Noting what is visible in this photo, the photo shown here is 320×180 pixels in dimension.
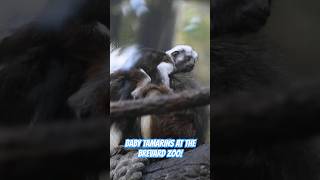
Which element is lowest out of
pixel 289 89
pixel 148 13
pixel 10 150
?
pixel 10 150

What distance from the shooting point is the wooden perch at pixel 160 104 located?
16.6ft

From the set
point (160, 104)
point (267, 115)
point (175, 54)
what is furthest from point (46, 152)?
point (267, 115)

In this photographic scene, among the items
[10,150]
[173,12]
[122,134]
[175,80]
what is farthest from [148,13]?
[10,150]

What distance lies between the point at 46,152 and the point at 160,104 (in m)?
0.98

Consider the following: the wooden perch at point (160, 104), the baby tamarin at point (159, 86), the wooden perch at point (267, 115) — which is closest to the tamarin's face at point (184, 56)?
the baby tamarin at point (159, 86)

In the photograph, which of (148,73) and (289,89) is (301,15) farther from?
(148,73)

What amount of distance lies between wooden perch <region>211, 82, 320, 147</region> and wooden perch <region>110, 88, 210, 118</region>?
0.71 feet

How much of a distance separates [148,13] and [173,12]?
19cm

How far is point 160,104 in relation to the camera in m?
5.07

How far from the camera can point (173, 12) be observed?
5035 millimetres

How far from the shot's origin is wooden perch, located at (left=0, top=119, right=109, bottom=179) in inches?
204

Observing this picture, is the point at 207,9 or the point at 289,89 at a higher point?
the point at 207,9

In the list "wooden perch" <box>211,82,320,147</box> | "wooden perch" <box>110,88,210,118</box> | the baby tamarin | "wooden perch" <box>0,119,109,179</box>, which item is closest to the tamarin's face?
the baby tamarin

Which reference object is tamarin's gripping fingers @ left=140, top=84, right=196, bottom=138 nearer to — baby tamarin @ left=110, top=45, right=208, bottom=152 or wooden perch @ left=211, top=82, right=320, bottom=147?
baby tamarin @ left=110, top=45, right=208, bottom=152
